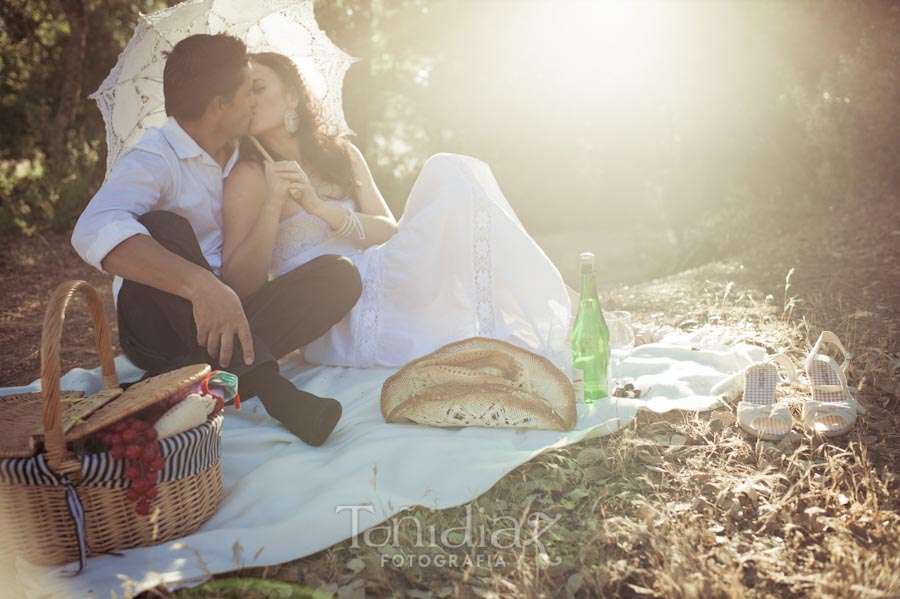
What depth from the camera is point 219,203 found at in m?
2.99

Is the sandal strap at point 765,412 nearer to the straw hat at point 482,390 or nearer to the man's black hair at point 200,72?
the straw hat at point 482,390

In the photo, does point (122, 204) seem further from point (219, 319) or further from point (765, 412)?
point (765, 412)

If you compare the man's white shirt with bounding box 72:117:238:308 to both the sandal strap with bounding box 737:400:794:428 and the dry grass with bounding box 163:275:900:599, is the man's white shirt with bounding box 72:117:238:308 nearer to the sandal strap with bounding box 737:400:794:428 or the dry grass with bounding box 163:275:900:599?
the dry grass with bounding box 163:275:900:599

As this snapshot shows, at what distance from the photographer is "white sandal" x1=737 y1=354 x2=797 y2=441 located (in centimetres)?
230

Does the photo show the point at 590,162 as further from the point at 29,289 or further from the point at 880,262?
the point at 29,289

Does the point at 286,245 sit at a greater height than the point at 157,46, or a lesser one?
lesser

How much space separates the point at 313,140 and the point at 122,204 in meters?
1.08

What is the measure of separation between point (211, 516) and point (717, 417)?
169 centimetres

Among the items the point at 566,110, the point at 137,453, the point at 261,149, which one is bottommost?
the point at 137,453

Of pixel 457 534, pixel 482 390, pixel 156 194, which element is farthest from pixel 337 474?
pixel 156 194

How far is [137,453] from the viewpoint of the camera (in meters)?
1.72

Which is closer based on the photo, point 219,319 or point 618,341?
point 219,319

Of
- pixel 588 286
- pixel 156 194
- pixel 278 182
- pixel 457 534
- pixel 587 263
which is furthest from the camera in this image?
pixel 278 182

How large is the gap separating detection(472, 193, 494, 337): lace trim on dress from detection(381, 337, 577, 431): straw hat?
0.40 m
